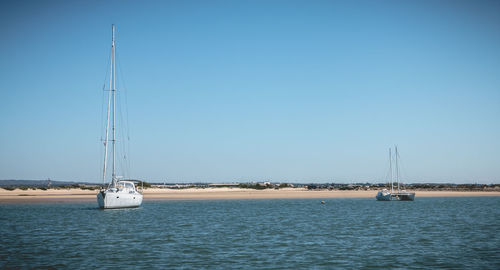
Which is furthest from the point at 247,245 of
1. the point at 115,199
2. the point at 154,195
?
the point at 154,195

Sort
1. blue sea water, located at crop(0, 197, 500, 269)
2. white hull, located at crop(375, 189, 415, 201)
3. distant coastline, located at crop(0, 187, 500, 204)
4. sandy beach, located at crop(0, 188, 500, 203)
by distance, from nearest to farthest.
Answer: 1. blue sea water, located at crop(0, 197, 500, 269)
2. distant coastline, located at crop(0, 187, 500, 204)
3. sandy beach, located at crop(0, 188, 500, 203)
4. white hull, located at crop(375, 189, 415, 201)

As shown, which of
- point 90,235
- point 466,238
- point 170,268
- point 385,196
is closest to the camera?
point 170,268

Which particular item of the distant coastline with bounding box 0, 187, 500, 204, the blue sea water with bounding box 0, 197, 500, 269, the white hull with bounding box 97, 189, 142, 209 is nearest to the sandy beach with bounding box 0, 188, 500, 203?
the distant coastline with bounding box 0, 187, 500, 204

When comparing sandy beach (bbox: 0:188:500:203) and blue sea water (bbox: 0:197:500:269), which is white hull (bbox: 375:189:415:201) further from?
blue sea water (bbox: 0:197:500:269)

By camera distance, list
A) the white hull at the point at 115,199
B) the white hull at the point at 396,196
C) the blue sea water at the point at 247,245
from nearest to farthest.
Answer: the blue sea water at the point at 247,245
the white hull at the point at 115,199
the white hull at the point at 396,196

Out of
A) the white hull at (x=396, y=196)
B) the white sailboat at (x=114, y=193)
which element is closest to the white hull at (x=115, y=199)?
the white sailboat at (x=114, y=193)

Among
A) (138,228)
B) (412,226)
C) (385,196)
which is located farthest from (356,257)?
(385,196)

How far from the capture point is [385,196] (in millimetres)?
91062

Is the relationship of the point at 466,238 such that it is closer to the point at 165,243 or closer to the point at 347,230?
the point at 347,230

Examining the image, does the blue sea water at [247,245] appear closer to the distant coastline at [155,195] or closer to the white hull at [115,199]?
the white hull at [115,199]

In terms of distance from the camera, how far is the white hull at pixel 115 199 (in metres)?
55.8

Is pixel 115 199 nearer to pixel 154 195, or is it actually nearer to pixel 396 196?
pixel 154 195

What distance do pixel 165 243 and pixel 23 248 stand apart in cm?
846

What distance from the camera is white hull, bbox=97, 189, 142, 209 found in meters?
55.8
